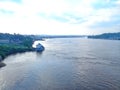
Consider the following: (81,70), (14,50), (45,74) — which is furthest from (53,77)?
(14,50)

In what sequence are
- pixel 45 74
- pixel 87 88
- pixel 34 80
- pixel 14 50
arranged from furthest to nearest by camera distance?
pixel 14 50
pixel 45 74
pixel 34 80
pixel 87 88

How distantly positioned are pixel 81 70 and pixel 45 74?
23.7ft

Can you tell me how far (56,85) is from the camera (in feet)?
89.0

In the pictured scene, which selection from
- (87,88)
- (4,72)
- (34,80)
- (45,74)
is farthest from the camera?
(4,72)

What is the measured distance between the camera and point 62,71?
35.4 meters

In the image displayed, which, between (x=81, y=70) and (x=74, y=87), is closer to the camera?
(x=74, y=87)

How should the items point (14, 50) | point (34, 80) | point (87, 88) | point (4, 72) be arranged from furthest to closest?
point (14, 50), point (4, 72), point (34, 80), point (87, 88)

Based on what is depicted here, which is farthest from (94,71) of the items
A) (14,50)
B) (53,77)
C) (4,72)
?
(14,50)

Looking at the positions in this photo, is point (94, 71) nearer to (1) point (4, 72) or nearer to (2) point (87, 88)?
(2) point (87, 88)

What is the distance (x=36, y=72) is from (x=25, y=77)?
3.60m

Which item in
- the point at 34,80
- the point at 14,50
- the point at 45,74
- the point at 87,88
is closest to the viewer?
the point at 87,88

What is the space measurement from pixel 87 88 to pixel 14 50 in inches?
1874

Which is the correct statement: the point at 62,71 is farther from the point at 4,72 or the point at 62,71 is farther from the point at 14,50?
the point at 14,50

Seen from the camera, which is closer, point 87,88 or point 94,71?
point 87,88
